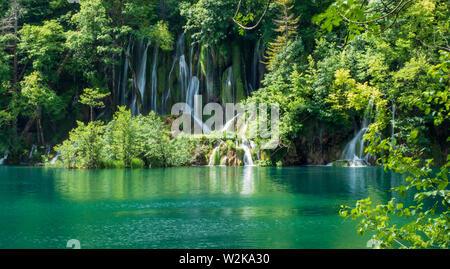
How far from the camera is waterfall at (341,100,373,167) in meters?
32.8

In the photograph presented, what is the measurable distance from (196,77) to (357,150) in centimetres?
1546

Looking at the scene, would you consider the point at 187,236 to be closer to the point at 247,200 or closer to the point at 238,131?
the point at 247,200

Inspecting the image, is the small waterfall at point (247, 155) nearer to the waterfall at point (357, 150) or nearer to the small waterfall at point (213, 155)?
the small waterfall at point (213, 155)

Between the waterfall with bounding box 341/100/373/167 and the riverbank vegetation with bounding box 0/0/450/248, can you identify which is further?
the waterfall with bounding box 341/100/373/167

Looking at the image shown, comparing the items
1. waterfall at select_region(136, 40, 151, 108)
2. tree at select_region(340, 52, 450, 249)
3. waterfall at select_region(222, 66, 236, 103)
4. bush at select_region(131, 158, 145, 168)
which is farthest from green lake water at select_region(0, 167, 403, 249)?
waterfall at select_region(136, 40, 151, 108)

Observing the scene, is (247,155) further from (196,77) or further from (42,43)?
(42,43)

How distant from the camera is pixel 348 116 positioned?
33656 millimetres

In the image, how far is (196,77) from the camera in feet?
135

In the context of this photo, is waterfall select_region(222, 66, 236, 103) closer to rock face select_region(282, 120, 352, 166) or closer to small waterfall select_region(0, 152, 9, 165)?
rock face select_region(282, 120, 352, 166)

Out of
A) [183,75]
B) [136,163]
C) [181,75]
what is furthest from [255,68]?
[136,163]

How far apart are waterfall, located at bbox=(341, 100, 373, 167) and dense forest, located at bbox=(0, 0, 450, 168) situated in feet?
0.32

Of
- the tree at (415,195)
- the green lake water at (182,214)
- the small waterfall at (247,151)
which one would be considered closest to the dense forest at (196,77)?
the small waterfall at (247,151)
